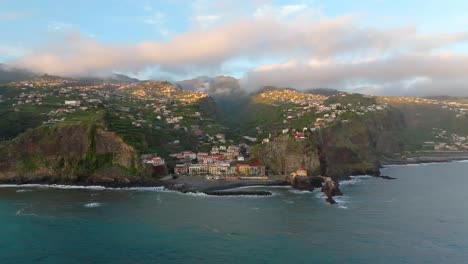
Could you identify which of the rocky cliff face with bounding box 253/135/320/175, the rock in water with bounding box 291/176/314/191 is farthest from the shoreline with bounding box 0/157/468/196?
the rocky cliff face with bounding box 253/135/320/175

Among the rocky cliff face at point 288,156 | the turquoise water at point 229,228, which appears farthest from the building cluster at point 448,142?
the turquoise water at point 229,228

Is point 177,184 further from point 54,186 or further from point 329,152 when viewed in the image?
point 329,152

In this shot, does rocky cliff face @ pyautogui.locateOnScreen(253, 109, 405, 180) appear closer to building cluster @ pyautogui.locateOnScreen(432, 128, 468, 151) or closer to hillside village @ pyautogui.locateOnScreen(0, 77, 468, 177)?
hillside village @ pyautogui.locateOnScreen(0, 77, 468, 177)

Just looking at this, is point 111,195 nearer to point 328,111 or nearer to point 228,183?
point 228,183

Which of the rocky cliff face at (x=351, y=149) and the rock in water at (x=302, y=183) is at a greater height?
the rocky cliff face at (x=351, y=149)

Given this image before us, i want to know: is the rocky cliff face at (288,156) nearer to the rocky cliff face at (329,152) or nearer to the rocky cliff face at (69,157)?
the rocky cliff face at (329,152)
